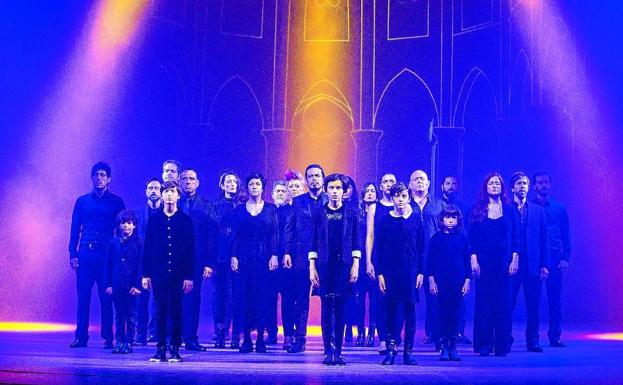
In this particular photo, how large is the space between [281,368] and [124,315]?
186 cm

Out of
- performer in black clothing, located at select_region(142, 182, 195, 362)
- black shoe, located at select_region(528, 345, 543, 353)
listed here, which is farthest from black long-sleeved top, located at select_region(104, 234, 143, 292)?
black shoe, located at select_region(528, 345, 543, 353)

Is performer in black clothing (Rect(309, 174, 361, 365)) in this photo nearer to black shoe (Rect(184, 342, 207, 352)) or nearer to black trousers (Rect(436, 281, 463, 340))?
black trousers (Rect(436, 281, 463, 340))

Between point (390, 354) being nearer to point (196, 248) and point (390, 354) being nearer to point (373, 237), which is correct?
point (373, 237)

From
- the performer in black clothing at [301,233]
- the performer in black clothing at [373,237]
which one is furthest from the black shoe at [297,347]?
the performer in black clothing at [373,237]

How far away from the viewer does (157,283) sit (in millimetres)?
7035

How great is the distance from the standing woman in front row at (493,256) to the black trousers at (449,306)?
0.43 metres

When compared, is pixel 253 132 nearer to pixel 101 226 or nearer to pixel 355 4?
pixel 355 4

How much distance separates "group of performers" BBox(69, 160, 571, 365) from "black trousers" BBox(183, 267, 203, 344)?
1cm

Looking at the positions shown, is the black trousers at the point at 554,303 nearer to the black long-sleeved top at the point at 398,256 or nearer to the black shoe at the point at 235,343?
the black long-sleeved top at the point at 398,256

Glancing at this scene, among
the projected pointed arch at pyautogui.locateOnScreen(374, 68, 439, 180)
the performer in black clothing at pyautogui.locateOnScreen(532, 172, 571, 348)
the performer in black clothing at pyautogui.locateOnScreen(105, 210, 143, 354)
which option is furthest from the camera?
the projected pointed arch at pyautogui.locateOnScreen(374, 68, 439, 180)

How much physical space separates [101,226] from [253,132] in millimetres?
8214

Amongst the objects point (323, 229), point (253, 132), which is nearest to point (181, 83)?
point (253, 132)

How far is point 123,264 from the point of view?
7852 mm

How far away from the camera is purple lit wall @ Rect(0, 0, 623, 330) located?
11125mm
